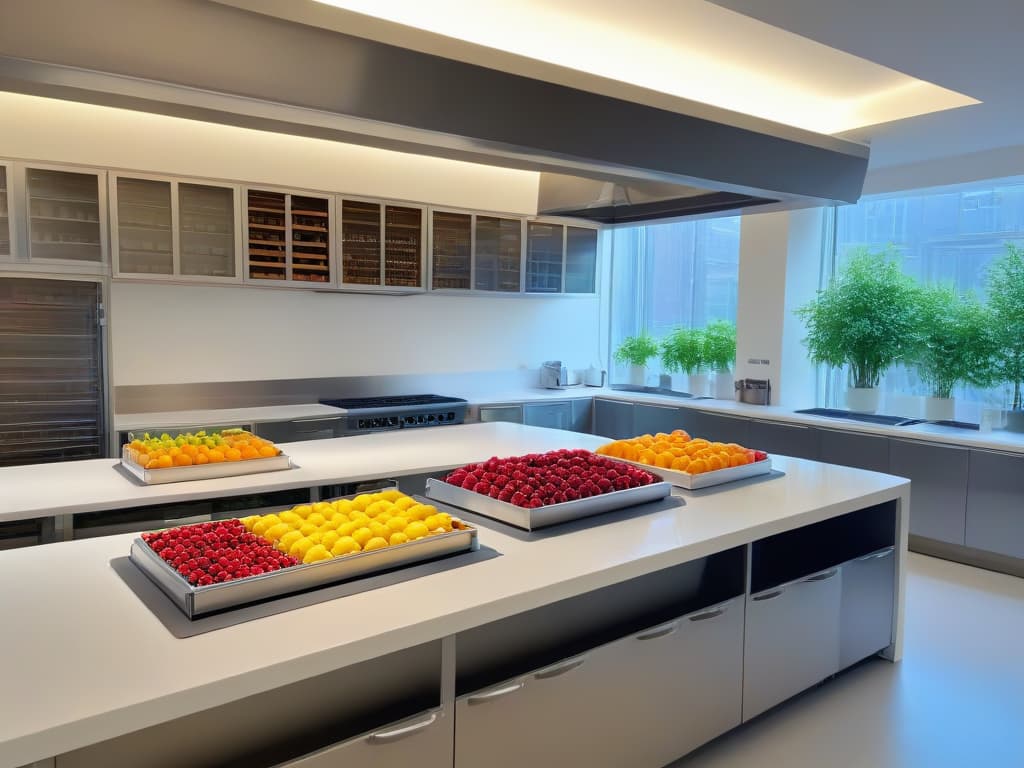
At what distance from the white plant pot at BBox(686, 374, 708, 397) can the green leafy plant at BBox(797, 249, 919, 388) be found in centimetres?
107

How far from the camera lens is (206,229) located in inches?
181

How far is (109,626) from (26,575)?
1.56ft

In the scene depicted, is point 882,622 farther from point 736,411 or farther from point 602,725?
point 736,411

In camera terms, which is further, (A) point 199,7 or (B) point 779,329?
(B) point 779,329

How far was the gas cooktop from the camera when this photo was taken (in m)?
4.98

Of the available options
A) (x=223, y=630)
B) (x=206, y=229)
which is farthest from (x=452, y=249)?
(x=223, y=630)

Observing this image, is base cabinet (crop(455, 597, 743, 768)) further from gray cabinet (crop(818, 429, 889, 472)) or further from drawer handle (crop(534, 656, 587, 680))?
gray cabinet (crop(818, 429, 889, 472))

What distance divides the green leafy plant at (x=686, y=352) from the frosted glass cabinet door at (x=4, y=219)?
4715 millimetres

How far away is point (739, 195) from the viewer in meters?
3.27

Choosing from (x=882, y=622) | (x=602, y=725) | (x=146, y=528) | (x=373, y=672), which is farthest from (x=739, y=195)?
(x=146, y=528)

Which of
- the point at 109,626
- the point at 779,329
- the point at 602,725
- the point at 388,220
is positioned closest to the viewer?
the point at 109,626

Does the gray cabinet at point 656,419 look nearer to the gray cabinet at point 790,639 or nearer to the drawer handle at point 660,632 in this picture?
the gray cabinet at point 790,639

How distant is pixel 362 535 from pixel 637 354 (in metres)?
5.17

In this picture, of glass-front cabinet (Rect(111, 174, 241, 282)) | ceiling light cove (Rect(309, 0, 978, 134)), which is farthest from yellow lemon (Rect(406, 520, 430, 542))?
glass-front cabinet (Rect(111, 174, 241, 282))
